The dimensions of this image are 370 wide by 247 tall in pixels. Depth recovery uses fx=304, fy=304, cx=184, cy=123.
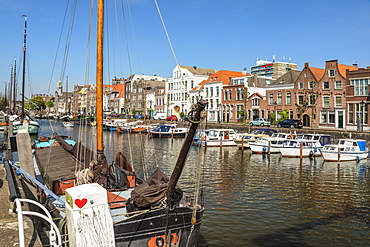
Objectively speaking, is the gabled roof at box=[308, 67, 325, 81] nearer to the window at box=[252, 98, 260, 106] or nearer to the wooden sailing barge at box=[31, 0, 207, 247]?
the window at box=[252, 98, 260, 106]

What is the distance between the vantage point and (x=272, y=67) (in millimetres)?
160500

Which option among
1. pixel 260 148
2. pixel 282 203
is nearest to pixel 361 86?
pixel 260 148

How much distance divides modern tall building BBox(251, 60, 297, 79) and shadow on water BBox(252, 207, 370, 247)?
132060 mm

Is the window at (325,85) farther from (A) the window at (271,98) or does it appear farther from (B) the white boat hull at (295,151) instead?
(B) the white boat hull at (295,151)

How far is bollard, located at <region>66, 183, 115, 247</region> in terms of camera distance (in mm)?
5809

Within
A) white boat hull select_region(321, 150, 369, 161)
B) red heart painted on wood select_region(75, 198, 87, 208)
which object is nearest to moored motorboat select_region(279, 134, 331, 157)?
white boat hull select_region(321, 150, 369, 161)

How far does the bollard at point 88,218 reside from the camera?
5809mm

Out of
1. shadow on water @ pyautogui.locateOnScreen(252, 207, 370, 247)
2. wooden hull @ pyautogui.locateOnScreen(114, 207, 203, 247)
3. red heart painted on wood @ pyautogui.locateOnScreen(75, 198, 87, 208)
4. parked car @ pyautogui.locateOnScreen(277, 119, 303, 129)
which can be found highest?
parked car @ pyautogui.locateOnScreen(277, 119, 303, 129)

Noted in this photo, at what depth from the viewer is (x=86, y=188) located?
6.11 m

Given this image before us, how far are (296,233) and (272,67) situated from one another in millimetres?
157454

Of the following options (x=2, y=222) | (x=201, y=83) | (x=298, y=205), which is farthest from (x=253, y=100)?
(x=2, y=222)

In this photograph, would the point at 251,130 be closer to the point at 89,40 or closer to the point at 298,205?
the point at 298,205

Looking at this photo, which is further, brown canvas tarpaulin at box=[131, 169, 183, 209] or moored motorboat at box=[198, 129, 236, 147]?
moored motorboat at box=[198, 129, 236, 147]

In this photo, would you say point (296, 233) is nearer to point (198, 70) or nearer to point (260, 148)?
point (260, 148)
